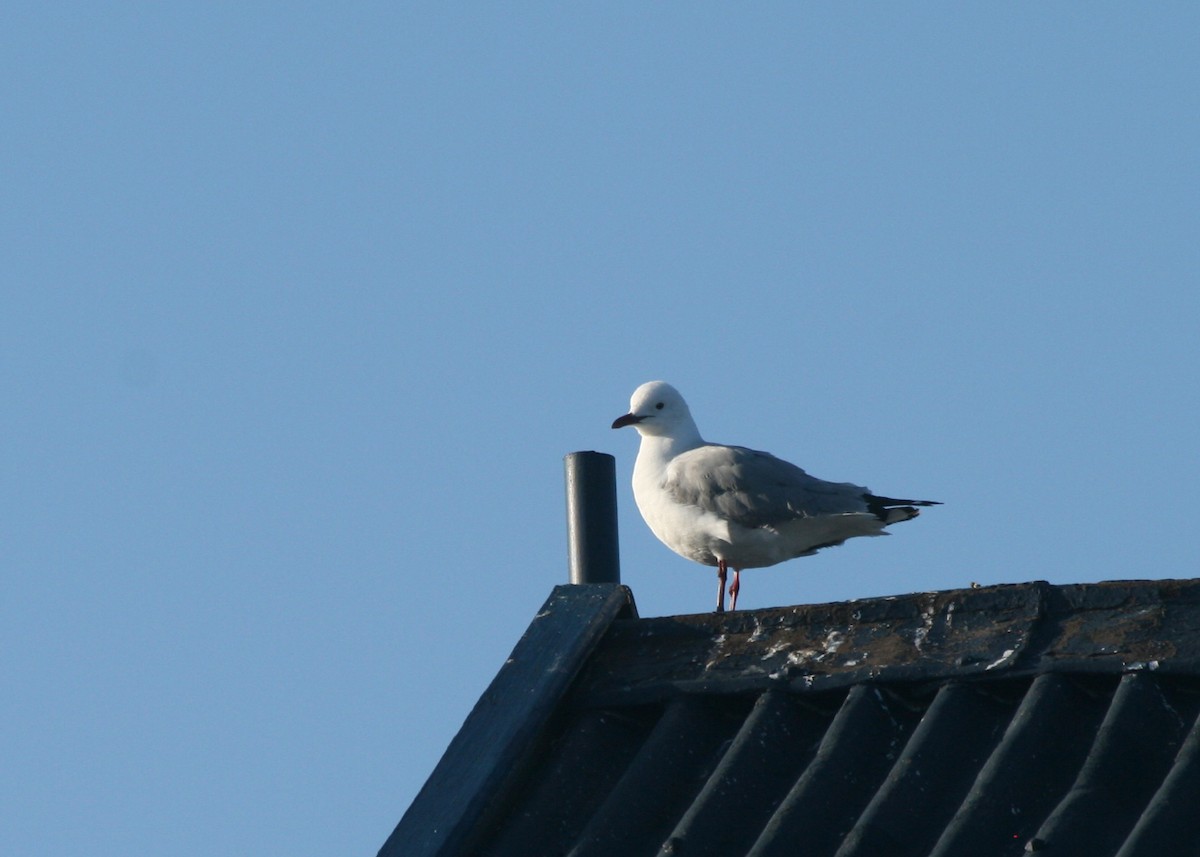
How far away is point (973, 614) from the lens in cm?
367

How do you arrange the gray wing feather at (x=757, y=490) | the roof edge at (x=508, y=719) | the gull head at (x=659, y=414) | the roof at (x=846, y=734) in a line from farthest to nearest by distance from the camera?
the gull head at (x=659, y=414), the gray wing feather at (x=757, y=490), the roof edge at (x=508, y=719), the roof at (x=846, y=734)

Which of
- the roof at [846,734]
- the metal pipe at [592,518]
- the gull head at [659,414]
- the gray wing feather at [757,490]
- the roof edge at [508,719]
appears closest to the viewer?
the roof at [846,734]

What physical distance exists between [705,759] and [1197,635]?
938 millimetres

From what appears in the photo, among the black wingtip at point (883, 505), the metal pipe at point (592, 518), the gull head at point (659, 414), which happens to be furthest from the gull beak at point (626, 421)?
the metal pipe at point (592, 518)

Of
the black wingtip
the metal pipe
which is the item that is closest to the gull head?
the black wingtip

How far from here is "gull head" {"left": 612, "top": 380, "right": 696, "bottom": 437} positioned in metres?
9.92

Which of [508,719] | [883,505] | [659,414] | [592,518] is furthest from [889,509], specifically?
[508,719]

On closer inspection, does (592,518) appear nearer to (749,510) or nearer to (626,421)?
(749,510)

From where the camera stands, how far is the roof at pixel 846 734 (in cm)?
321

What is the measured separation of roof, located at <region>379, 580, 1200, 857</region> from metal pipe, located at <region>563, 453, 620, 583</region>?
2.11 ft

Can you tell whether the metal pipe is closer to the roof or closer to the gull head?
the roof

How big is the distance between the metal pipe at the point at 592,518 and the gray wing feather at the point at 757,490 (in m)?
3.92

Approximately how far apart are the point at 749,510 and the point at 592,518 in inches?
157

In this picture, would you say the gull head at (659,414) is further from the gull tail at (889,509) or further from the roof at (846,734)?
the roof at (846,734)
